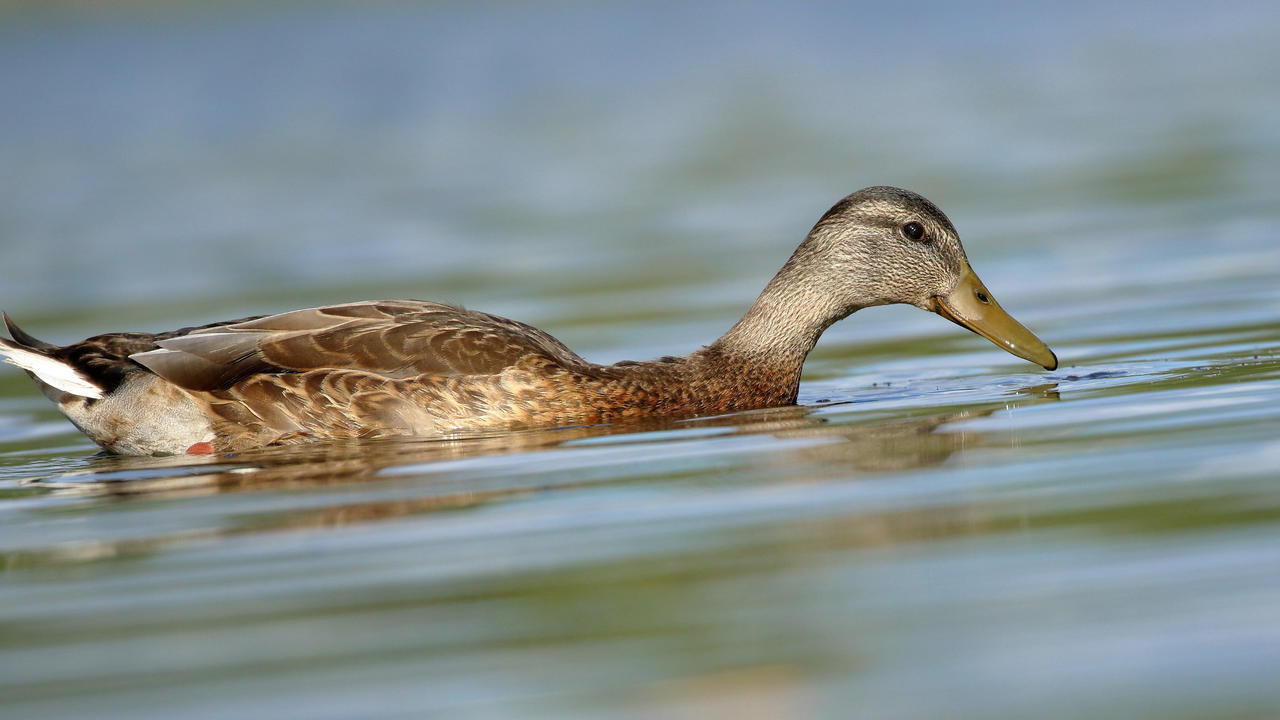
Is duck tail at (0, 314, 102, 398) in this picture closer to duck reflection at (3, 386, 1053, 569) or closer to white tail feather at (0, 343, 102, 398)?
white tail feather at (0, 343, 102, 398)

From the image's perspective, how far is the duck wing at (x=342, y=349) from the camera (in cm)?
836

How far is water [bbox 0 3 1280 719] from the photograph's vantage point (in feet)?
13.5

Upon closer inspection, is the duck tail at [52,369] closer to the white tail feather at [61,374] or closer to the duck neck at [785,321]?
the white tail feather at [61,374]

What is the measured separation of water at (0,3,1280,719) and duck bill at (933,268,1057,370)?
0.78 ft

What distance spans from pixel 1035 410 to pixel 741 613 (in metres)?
3.45

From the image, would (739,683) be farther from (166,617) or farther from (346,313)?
(346,313)

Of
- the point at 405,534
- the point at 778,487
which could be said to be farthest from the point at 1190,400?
the point at 405,534

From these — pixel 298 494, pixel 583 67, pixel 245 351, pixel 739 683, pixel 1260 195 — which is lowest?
pixel 739 683

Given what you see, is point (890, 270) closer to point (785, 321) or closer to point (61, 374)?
point (785, 321)

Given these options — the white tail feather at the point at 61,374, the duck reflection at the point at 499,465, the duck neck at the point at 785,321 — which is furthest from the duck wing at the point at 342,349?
the duck neck at the point at 785,321

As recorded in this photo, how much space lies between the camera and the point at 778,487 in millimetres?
6066

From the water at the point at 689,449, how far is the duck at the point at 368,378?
28cm

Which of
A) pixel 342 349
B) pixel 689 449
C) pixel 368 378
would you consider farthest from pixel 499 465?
pixel 342 349

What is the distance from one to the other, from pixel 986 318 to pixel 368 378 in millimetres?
3114
